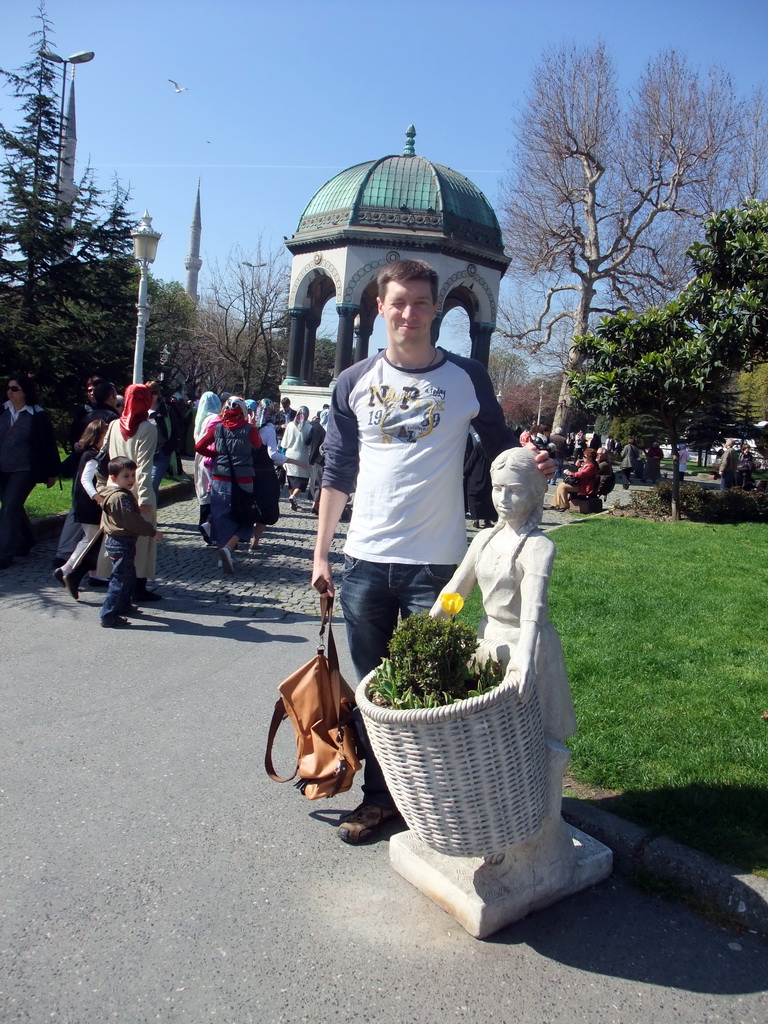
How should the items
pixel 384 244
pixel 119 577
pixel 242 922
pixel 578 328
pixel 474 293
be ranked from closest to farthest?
pixel 242 922 < pixel 119 577 < pixel 384 244 < pixel 474 293 < pixel 578 328

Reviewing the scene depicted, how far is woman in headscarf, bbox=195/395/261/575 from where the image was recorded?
8586 mm

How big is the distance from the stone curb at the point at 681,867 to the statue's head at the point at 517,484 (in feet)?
4.46

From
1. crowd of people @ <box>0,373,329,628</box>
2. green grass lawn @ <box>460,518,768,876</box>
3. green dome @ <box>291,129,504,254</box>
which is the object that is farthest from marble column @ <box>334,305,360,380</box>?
green grass lawn @ <box>460,518,768,876</box>

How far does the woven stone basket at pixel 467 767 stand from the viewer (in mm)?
2402

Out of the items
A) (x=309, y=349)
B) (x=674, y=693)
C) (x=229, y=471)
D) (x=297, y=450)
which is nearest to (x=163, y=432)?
(x=229, y=471)

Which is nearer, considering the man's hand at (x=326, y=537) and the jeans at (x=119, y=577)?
the man's hand at (x=326, y=537)

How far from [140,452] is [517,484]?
4805 mm

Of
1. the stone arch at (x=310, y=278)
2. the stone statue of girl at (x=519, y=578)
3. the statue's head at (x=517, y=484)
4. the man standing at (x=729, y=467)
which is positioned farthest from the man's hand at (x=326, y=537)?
the stone arch at (x=310, y=278)

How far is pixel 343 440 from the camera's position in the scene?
3303mm

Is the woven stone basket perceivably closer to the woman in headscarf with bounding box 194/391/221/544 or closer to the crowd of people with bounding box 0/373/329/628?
the crowd of people with bounding box 0/373/329/628

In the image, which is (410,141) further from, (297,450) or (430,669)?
(430,669)

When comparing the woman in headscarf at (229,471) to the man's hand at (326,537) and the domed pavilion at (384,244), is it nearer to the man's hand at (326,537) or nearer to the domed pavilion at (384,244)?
the man's hand at (326,537)

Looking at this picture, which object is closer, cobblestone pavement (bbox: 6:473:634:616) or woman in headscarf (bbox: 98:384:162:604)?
woman in headscarf (bbox: 98:384:162:604)

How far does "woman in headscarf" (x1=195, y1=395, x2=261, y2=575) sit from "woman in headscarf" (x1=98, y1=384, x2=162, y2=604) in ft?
5.01
